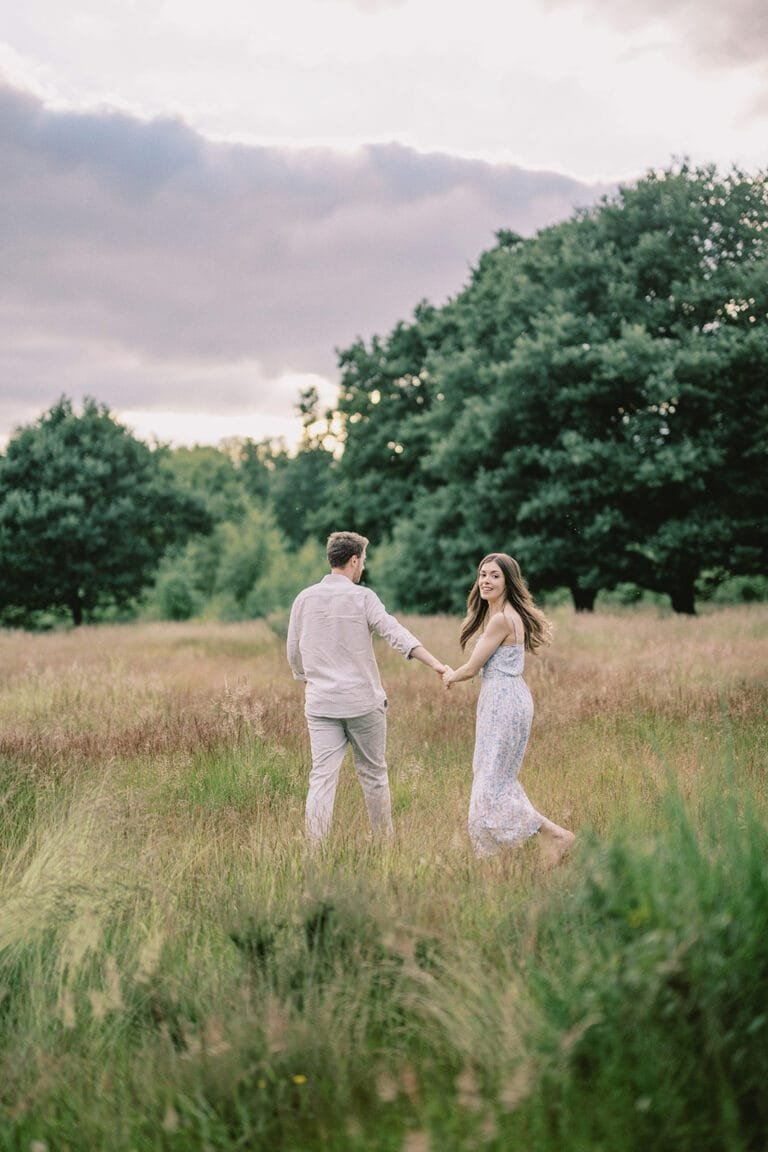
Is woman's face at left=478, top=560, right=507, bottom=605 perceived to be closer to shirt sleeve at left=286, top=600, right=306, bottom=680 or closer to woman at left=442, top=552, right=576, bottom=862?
woman at left=442, top=552, right=576, bottom=862

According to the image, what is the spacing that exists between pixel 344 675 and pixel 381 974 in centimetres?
259

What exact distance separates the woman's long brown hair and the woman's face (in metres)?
0.02

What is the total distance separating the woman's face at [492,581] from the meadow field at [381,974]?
4.76 ft

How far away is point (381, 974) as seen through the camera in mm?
3449

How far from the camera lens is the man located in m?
5.87

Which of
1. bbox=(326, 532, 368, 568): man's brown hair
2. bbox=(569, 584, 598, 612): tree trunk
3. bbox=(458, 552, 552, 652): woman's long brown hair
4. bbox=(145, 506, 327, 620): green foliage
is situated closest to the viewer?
bbox=(326, 532, 368, 568): man's brown hair

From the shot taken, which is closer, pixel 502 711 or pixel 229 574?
pixel 502 711

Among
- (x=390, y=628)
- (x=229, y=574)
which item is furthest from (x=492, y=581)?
(x=229, y=574)

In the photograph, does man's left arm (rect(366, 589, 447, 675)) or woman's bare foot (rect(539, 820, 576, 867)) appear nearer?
woman's bare foot (rect(539, 820, 576, 867))

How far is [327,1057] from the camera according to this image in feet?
9.62

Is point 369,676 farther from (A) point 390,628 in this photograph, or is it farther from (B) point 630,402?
(B) point 630,402

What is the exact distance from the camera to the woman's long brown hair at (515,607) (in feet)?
19.8

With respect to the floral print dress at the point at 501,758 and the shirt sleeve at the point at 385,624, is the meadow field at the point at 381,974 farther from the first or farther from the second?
the shirt sleeve at the point at 385,624

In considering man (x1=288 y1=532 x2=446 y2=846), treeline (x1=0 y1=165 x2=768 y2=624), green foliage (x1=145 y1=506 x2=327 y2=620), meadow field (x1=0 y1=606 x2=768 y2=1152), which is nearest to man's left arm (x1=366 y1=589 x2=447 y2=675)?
man (x1=288 y1=532 x2=446 y2=846)
